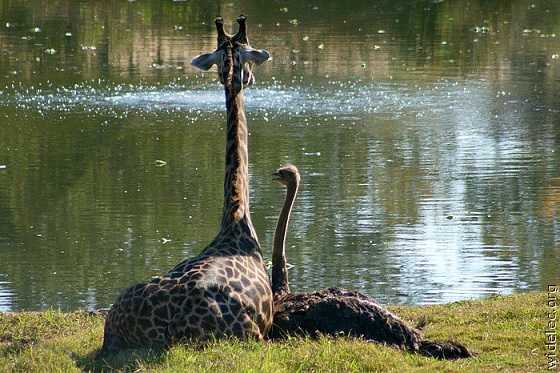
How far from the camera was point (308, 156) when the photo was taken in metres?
16.1

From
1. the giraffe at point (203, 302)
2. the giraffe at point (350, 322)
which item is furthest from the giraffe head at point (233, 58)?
the giraffe at point (350, 322)

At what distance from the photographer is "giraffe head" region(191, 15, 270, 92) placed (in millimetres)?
8445

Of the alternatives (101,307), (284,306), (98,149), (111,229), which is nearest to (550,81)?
(98,149)

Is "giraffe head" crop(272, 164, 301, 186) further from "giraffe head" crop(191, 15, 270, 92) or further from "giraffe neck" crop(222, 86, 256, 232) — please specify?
"giraffe head" crop(191, 15, 270, 92)

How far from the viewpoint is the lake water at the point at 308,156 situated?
11578mm

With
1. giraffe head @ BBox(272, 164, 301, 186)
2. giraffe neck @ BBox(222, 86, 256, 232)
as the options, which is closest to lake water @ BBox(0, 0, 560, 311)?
giraffe head @ BBox(272, 164, 301, 186)

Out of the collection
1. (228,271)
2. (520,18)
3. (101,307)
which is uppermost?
(520,18)

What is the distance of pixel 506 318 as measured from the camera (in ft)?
27.3

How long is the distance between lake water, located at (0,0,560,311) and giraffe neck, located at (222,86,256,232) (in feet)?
8.19

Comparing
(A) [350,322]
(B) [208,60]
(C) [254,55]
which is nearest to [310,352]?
(A) [350,322]

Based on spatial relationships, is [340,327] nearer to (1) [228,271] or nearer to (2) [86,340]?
(1) [228,271]

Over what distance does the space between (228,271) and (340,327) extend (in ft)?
2.59

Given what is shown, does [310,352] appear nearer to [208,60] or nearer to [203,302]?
[203,302]

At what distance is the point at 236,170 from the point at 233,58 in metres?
0.78
